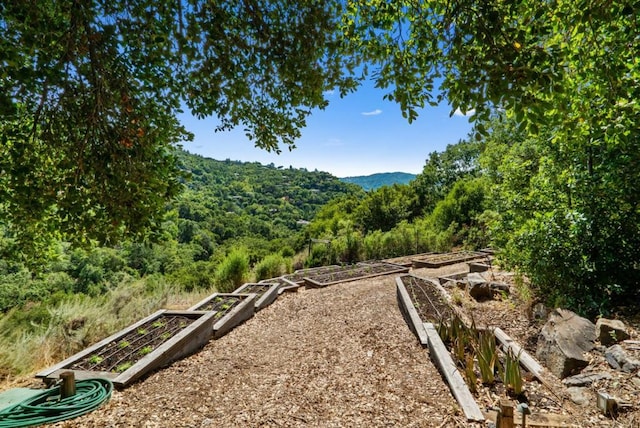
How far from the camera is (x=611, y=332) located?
3.42m

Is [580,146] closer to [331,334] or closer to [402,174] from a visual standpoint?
[331,334]

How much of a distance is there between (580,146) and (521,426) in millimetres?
3982

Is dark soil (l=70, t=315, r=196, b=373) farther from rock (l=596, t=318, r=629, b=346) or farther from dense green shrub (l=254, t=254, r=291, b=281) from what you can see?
rock (l=596, t=318, r=629, b=346)

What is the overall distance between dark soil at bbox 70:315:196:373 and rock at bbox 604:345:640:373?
509cm

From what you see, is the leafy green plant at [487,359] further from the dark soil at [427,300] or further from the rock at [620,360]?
the dark soil at [427,300]

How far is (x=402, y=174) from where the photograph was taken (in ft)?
364

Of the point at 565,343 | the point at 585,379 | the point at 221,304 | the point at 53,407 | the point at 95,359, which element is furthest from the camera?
the point at 221,304

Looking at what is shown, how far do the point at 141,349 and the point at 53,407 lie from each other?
55.3 inches

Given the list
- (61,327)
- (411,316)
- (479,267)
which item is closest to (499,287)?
(411,316)

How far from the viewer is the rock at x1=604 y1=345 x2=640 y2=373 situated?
9.72ft

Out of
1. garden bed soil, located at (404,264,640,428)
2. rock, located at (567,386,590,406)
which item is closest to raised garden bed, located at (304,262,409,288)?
garden bed soil, located at (404,264,640,428)

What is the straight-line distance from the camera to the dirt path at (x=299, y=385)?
2818 mm

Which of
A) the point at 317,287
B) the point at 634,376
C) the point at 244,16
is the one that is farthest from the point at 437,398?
the point at 317,287

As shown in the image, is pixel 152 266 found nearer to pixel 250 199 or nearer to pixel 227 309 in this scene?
pixel 227 309
